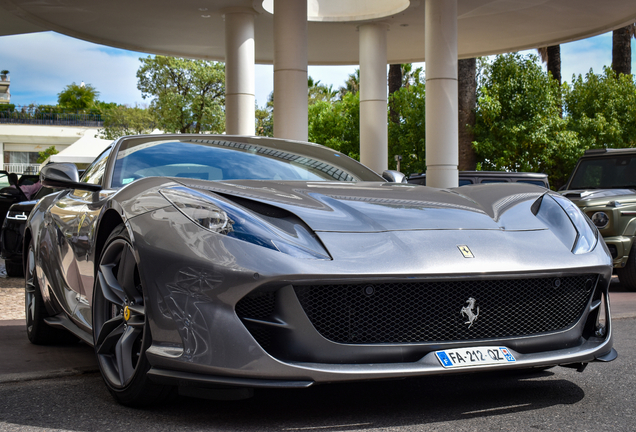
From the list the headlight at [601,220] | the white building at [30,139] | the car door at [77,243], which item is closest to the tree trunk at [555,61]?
the headlight at [601,220]

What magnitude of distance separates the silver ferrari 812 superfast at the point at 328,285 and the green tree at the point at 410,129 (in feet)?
87.6

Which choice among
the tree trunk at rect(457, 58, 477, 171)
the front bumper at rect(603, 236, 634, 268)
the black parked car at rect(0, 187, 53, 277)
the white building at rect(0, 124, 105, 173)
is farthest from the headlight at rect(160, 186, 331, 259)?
the white building at rect(0, 124, 105, 173)

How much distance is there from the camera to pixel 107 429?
2781mm

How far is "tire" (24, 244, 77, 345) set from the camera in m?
4.79

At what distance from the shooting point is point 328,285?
2.68 metres

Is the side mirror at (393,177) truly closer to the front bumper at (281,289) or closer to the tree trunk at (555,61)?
the front bumper at (281,289)

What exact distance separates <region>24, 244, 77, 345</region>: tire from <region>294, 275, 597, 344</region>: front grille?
8.87 ft

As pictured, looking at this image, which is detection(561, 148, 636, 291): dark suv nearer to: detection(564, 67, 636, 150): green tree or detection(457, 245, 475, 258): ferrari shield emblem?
detection(457, 245, 475, 258): ferrari shield emblem

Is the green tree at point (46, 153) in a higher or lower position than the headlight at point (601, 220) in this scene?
higher

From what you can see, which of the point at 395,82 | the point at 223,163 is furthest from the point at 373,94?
the point at 223,163

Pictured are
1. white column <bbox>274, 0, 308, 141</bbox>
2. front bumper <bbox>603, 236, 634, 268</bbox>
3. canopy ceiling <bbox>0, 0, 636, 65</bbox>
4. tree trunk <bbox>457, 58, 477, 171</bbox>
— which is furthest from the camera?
tree trunk <bbox>457, 58, 477, 171</bbox>

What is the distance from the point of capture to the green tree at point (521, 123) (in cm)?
2659

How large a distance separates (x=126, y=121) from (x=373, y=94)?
32.0 metres

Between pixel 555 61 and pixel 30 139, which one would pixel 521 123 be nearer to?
pixel 555 61
